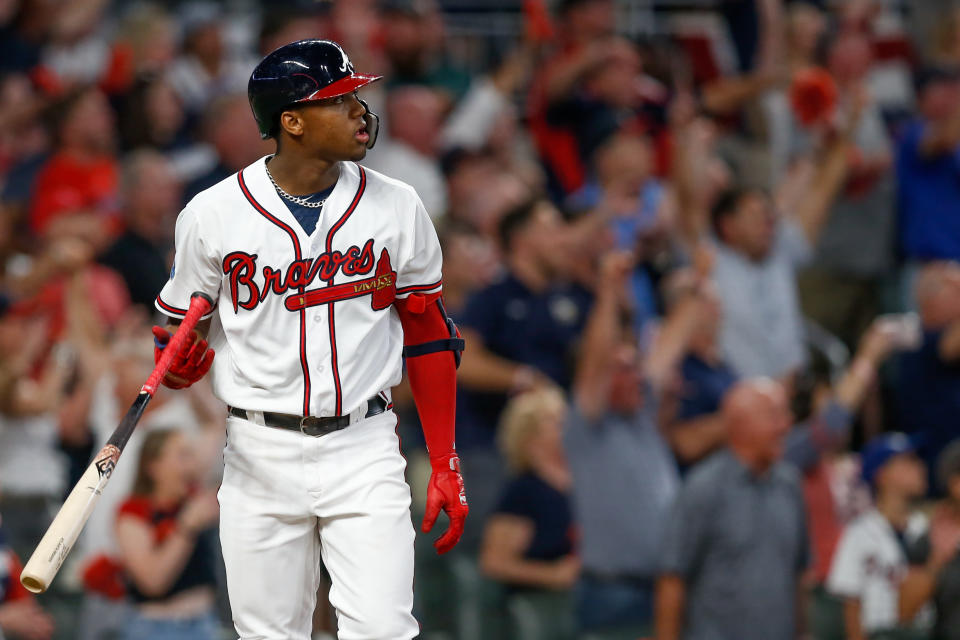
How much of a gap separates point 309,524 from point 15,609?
2240 mm

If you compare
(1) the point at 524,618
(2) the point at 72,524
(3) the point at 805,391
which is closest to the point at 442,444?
(2) the point at 72,524

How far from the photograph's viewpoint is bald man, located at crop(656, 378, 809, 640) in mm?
5930

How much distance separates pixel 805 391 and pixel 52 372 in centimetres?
377

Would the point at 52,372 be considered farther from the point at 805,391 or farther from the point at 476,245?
the point at 805,391

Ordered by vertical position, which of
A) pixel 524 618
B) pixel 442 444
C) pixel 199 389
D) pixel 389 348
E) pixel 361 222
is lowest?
pixel 524 618

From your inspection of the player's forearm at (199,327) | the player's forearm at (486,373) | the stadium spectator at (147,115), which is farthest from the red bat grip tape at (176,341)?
the stadium spectator at (147,115)

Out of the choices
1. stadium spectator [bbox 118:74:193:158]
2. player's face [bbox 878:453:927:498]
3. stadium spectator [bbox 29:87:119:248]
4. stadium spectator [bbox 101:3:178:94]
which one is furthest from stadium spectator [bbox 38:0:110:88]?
player's face [bbox 878:453:927:498]

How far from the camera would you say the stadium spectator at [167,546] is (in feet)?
18.4

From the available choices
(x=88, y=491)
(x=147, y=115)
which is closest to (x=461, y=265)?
(x=147, y=115)

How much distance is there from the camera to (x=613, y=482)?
634 cm

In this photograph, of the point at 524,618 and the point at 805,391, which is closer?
the point at 524,618

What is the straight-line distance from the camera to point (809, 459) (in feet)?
Answer: 23.3

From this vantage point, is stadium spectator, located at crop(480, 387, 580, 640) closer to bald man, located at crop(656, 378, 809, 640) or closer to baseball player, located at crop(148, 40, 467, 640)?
bald man, located at crop(656, 378, 809, 640)

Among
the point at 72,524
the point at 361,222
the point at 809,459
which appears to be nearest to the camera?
the point at 72,524
